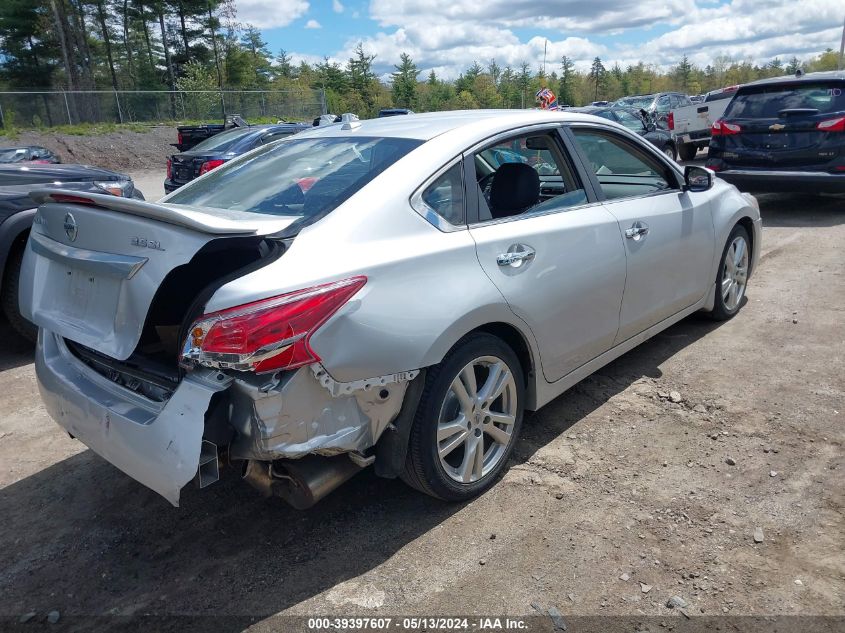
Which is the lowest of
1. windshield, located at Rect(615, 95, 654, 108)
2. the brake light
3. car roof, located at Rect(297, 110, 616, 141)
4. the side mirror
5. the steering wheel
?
the side mirror

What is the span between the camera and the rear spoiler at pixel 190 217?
7.96 ft

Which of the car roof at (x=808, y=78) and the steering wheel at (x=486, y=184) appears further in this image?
the car roof at (x=808, y=78)

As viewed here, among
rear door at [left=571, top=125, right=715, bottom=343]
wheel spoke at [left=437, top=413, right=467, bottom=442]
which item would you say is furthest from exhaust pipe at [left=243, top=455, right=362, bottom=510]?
rear door at [left=571, top=125, right=715, bottom=343]

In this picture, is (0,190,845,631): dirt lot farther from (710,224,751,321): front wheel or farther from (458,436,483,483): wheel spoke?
(710,224,751,321): front wheel

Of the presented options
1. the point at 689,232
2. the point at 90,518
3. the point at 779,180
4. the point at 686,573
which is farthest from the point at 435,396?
the point at 779,180

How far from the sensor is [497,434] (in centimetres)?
320

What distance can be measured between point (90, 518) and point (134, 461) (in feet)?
3.08

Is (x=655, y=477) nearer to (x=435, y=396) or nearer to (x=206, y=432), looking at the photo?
(x=435, y=396)

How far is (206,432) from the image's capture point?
7.86 feet

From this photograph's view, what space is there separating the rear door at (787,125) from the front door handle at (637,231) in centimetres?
588

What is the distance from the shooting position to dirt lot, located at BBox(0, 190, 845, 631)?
2568 mm

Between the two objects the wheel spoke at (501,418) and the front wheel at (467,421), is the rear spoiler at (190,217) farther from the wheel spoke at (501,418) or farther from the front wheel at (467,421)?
the wheel spoke at (501,418)

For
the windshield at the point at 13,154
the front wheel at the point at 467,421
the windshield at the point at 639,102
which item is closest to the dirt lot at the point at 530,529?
the front wheel at the point at 467,421

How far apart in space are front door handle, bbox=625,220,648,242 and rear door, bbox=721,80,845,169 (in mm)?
5882
